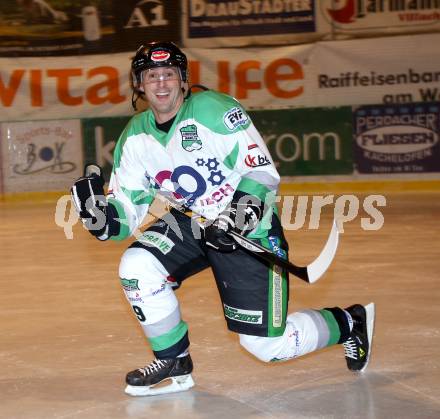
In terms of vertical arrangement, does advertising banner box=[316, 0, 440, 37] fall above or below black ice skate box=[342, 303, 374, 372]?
above

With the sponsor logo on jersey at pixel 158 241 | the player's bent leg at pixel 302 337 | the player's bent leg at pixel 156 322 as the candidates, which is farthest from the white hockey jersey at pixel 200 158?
the player's bent leg at pixel 302 337

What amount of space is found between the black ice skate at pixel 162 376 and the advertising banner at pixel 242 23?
914 centimetres

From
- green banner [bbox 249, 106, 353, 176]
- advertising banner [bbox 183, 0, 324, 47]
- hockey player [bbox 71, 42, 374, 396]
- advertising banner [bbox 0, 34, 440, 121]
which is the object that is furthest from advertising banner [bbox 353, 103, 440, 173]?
hockey player [bbox 71, 42, 374, 396]

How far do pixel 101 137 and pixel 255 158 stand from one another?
27.3ft

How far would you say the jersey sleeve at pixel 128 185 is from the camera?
3307mm

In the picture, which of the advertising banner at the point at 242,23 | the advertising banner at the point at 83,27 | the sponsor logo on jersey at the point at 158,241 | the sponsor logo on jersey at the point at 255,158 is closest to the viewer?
the sponsor logo on jersey at the point at 255,158

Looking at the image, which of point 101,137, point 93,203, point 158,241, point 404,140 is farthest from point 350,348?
point 101,137

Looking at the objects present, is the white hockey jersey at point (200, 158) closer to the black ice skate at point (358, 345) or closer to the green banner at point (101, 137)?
the black ice skate at point (358, 345)

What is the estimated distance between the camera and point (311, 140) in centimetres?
1095

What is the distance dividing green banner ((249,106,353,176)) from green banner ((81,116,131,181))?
68.9 inches

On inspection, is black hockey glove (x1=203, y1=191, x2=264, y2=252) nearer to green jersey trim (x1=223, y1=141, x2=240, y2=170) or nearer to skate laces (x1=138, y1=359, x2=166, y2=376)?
green jersey trim (x1=223, y1=141, x2=240, y2=170)

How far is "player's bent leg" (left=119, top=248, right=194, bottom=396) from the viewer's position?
10.3 ft

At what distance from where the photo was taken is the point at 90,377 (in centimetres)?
345

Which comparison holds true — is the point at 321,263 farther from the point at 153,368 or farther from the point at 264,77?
the point at 264,77
